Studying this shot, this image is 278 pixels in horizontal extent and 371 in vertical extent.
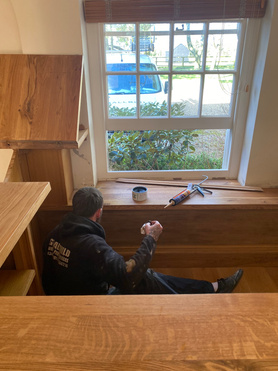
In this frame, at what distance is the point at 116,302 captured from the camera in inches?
23.0

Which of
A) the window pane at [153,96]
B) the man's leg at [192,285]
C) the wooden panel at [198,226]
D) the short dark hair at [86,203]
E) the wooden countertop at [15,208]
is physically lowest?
the man's leg at [192,285]

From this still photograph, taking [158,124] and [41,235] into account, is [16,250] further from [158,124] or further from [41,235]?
[158,124]

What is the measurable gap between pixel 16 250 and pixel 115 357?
964 mm

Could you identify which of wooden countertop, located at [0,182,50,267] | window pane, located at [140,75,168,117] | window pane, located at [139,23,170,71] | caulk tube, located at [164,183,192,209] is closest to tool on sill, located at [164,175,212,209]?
caulk tube, located at [164,183,192,209]

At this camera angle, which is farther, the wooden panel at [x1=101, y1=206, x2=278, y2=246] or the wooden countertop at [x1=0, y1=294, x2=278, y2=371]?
the wooden panel at [x1=101, y1=206, x2=278, y2=246]

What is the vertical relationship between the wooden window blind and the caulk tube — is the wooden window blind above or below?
above

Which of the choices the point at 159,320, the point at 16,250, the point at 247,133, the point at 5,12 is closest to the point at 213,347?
the point at 159,320

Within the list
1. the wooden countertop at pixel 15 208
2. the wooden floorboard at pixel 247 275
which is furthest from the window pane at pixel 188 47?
the wooden floorboard at pixel 247 275

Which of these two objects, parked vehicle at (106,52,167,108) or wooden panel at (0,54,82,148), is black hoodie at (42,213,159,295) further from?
parked vehicle at (106,52,167,108)

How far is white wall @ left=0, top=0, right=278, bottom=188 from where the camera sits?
4.96 ft

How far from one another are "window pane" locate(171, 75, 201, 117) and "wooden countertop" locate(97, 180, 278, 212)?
547mm

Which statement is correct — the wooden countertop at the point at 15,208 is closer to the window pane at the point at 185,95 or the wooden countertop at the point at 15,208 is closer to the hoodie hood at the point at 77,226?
the hoodie hood at the point at 77,226

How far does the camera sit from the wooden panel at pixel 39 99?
4.85 feet

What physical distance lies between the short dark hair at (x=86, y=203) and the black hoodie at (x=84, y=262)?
5 cm
